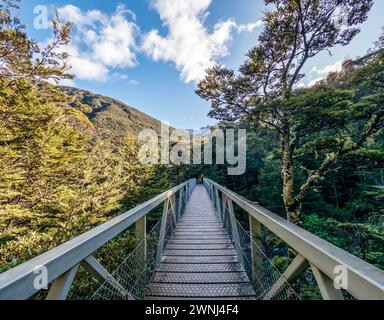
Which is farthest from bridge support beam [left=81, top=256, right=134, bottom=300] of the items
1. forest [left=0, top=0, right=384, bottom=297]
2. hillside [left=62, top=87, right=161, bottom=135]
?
hillside [left=62, top=87, right=161, bottom=135]

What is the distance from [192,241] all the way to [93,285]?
1.85 metres

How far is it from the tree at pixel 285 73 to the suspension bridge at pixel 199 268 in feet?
17.3

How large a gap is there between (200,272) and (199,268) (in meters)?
0.12

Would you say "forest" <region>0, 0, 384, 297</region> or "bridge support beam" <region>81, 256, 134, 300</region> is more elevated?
"forest" <region>0, 0, 384, 297</region>

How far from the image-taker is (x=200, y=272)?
2725mm

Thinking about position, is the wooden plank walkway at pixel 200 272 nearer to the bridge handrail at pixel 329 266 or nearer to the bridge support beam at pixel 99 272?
the bridge support beam at pixel 99 272

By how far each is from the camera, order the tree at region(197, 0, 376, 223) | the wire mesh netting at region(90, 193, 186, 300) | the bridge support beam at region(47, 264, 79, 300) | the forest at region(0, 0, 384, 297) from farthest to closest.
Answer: the tree at region(197, 0, 376, 223), the forest at region(0, 0, 384, 297), the wire mesh netting at region(90, 193, 186, 300), the bridge support beam at region(47, 264, 79, 300)

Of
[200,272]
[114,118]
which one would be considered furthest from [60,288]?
[114,118]

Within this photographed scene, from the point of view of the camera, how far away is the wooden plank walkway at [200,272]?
7.26ft

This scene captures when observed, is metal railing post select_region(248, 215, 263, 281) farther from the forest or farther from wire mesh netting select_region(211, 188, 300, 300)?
the forest

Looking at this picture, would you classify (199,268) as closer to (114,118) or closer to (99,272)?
(99,272)

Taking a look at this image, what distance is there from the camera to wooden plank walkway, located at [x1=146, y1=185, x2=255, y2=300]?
7.26 ft

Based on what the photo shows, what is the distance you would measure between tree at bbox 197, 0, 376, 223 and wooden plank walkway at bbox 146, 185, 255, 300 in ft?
17.1
